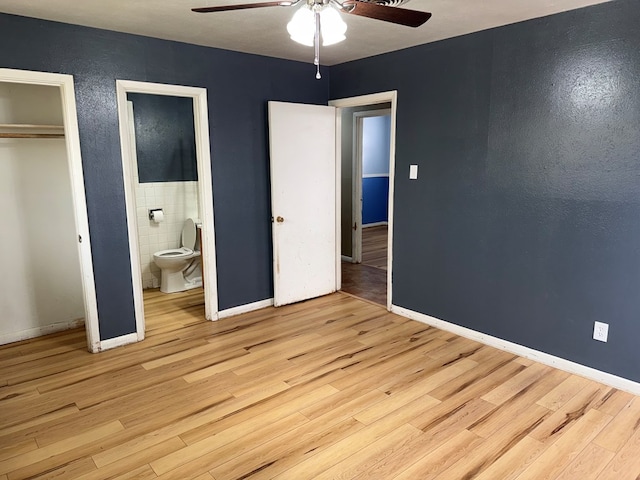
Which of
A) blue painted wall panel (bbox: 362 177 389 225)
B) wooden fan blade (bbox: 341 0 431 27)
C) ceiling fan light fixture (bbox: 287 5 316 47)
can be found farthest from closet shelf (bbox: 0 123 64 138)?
blue painted wall panel (bbox: 362 177 389 225)

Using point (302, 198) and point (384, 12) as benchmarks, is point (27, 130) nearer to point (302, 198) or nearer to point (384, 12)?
point (302, 198)

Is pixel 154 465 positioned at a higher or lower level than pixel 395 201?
lower

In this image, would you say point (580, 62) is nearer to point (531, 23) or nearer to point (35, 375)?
point (531, 23)

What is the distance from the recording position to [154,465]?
2105 mm

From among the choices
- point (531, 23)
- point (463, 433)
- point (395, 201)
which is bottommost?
point (463, 433)

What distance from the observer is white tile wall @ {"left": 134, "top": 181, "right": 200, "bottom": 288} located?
4871mm

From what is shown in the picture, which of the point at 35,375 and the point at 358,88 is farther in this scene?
the point at 358,88

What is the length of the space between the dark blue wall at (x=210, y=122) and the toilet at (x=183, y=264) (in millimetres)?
961

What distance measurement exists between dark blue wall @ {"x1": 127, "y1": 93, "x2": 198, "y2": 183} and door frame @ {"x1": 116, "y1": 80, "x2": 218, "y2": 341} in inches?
47.2

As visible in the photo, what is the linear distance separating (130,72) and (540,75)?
289 centimetres

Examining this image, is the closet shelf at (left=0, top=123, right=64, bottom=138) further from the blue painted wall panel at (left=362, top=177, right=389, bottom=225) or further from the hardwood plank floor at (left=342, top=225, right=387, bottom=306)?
the blue painted wall panel at (left=362, top=177, right=389, bottom=225)

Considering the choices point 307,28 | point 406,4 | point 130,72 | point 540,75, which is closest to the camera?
point 307,28

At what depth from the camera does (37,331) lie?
3633mm

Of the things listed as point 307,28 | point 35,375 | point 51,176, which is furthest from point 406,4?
point 35,375
